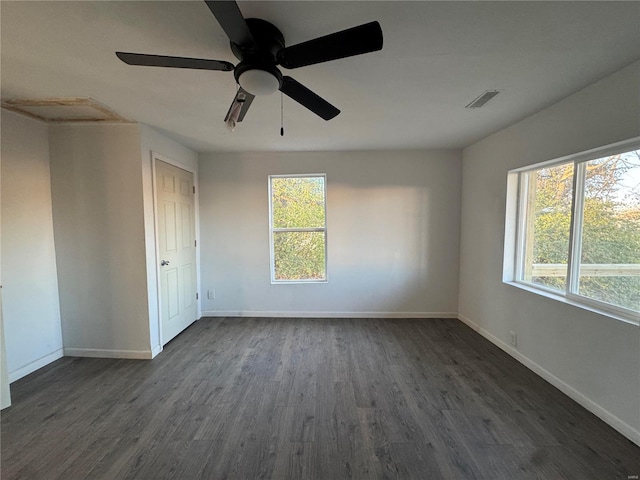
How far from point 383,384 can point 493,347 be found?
1506 mm

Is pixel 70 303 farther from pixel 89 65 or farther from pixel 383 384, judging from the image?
pixel 383 384

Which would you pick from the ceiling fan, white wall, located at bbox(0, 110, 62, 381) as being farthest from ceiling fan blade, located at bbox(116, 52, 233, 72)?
white wall, located at bbox(0, 110, 62, 381)

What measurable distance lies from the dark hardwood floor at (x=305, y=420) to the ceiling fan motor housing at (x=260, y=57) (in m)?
2.11

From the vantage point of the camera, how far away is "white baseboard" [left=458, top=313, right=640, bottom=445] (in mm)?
1661

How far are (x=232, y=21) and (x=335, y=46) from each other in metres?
0.43

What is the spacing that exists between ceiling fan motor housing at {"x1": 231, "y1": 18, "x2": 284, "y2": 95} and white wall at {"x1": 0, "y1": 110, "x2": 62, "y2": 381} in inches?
98.3

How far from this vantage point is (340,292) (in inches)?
150

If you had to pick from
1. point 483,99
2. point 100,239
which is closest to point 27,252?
point 100,239

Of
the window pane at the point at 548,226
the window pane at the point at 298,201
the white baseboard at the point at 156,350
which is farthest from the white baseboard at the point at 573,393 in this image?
the white baseboard at the point at 156,350

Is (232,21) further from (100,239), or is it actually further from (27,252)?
(27,252)

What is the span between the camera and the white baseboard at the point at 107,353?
8.91 ft

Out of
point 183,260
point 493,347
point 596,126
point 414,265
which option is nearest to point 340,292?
point 414,265

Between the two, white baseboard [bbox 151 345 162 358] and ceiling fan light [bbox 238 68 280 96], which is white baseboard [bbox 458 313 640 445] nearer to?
ceiling fan light [bbox 238 68 280 96]

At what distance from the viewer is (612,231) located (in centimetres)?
189
